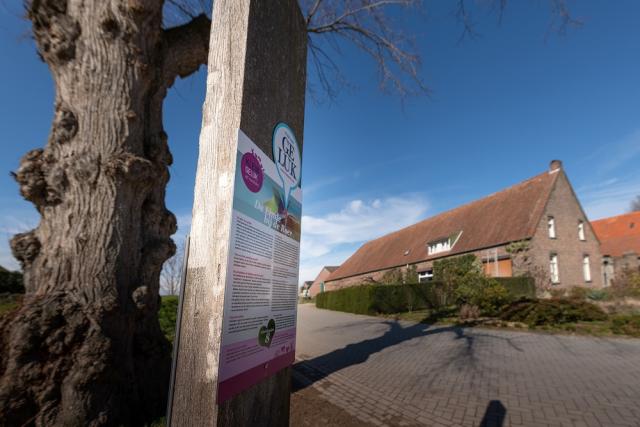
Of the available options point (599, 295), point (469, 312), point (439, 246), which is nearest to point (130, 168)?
point (469, 312)

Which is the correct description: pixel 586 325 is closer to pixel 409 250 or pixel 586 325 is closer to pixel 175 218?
pixel 175 218

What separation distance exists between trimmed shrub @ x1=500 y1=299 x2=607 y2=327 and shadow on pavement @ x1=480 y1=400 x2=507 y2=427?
25.4 feet

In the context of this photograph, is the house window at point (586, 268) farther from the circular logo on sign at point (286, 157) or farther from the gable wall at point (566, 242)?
the circular logo on sign at point (286, 157)

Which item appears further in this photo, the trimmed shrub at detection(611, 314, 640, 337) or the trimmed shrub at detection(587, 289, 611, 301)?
the trimmed shrub at detection(587, 289, 611, 301)

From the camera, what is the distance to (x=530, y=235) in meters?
17.8

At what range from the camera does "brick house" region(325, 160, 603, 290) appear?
1843cm

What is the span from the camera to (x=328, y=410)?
4312 mm

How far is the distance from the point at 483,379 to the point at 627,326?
6.74 m

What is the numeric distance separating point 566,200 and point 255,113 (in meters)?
24.5

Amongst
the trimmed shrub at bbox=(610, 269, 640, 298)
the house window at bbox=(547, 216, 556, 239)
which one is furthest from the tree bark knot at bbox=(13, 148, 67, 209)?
the house window at bbox=(547, 216, 556, 239)

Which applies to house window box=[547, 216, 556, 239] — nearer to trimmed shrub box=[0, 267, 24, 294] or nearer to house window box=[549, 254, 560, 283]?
house window box=[549, 254, 560, 283]

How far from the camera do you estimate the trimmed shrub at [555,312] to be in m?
10.5

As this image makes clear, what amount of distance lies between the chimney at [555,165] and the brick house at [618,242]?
709 cm

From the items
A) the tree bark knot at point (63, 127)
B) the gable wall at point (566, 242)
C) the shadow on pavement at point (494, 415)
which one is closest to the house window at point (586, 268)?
Answer: the gable wall at point (566, 242)
